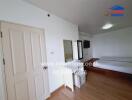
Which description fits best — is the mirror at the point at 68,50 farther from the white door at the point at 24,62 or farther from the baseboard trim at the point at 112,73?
the baseboard trim at the point at 112,73

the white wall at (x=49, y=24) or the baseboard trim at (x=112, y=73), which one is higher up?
the white wall at (x=49, y=24)

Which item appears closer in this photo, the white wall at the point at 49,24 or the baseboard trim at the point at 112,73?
the white wall at the point at 49,24

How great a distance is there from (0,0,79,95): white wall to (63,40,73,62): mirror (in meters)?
0.20

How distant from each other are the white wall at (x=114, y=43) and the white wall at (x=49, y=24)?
11.1 ft

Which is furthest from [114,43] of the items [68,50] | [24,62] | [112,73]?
[24,62]

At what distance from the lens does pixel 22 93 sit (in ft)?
5.12

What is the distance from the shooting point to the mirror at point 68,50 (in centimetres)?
287

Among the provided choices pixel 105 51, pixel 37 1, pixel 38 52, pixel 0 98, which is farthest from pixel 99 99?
pixel 105 51

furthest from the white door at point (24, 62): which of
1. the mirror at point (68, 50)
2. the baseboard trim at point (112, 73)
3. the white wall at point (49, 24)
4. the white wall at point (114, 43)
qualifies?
the white wall at point (114, 43)

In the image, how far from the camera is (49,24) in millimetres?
2227

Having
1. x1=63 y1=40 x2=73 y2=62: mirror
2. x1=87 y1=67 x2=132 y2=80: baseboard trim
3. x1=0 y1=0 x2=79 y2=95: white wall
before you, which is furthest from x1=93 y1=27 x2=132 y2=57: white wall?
x1=63 y1=40 x2=73 y2=62: mirror

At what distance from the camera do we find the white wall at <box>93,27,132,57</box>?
453cm

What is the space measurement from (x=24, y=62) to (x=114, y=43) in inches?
220

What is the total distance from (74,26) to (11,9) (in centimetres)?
242
